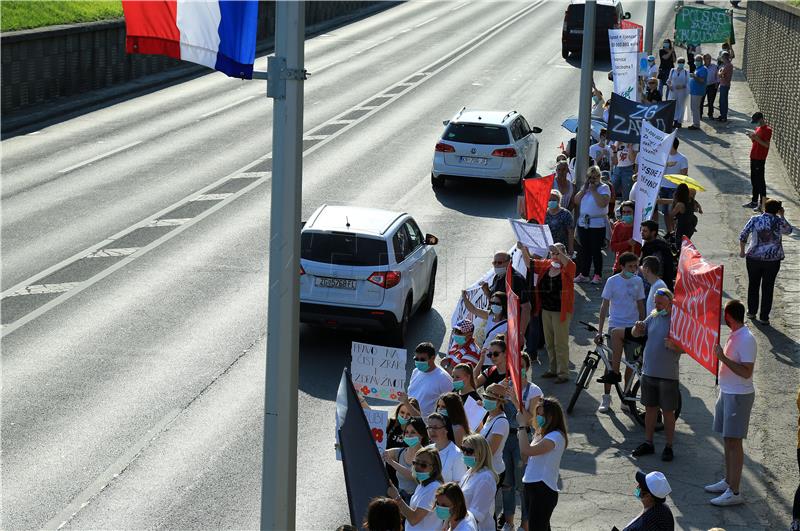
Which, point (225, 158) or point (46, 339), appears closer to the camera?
point (46, 339)

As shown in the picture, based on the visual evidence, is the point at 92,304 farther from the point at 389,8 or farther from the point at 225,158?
the point at 389,8

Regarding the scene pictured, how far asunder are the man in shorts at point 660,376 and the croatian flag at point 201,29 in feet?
22.0

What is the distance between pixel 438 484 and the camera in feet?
31.2

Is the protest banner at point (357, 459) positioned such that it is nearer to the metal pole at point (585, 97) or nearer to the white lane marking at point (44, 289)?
the white lane marking at point (44, 289)

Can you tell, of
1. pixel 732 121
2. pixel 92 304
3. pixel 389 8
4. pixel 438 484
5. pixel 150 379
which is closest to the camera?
pixel 438 484

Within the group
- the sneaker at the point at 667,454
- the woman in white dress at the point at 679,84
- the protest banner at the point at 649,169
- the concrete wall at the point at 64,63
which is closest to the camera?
the sneaker at the point at 667,454

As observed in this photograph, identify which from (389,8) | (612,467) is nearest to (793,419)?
(612,467)

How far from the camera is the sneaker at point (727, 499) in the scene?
1212cm

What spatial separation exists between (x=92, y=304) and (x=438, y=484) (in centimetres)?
998

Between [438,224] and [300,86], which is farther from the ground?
[300,86]

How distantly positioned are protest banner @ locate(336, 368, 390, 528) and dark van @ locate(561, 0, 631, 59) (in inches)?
1333

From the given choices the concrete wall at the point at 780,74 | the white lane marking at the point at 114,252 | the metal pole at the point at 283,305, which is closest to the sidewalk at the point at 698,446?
the metal pole at the point at 283,305

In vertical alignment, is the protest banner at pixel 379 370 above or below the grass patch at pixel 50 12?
below

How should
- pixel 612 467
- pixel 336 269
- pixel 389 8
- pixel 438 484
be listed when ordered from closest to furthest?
pixel 438 484, pixel 612 467, pixel 336 269, pixel 389 8
